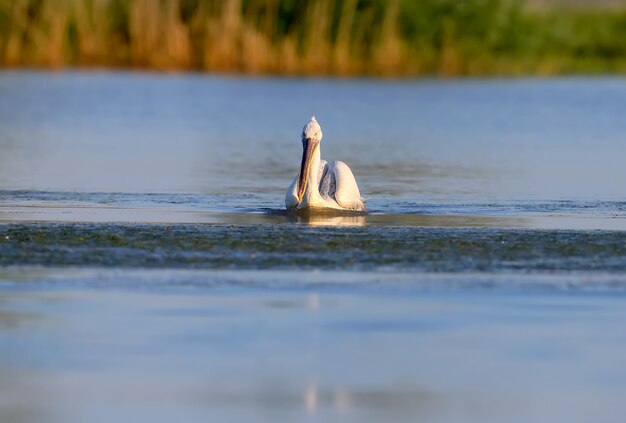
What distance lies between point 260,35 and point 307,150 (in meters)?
28.3

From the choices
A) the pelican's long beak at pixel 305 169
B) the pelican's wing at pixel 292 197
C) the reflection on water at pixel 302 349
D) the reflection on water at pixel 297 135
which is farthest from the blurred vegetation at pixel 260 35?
the reflection on water at pixel 302 349

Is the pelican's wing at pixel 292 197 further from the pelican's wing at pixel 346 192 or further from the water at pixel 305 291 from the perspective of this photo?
the pelican's wing at pixel 346 192

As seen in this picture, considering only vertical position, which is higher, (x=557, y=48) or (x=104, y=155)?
(x=557, y=48)

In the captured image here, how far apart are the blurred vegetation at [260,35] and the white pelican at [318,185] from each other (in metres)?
26.6

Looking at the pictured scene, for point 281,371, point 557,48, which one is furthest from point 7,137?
point 557,48

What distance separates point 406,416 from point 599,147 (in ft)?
58.2

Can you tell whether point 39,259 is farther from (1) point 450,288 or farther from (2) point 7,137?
(2) point 7,137

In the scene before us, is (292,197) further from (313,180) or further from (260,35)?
(260,35)

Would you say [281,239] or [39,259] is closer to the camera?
[39,259]

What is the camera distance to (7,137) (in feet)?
79.7

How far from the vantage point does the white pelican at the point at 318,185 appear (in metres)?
13.4

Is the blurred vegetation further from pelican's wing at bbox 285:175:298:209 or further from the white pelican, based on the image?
pelican's wing at bbox 285:175:298:209

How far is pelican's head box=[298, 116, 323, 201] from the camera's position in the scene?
44.3ft

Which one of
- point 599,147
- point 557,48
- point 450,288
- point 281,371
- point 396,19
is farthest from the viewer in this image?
point 557,48
